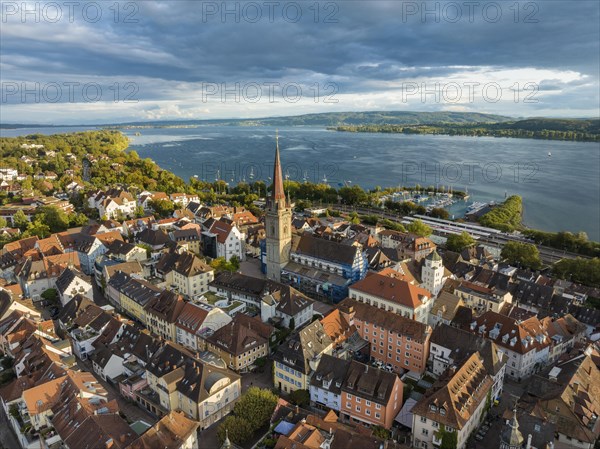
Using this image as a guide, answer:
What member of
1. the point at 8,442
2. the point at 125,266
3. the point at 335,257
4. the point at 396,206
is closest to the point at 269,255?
the point at 335,257

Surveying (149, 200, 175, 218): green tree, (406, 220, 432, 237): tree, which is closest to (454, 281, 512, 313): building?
(406, 220, 432, 237): tree

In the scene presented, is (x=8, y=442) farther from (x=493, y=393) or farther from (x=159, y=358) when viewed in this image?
(x=493, y=393)

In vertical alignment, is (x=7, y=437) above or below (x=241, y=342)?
below

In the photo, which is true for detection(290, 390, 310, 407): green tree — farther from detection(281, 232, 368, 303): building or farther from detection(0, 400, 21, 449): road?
detection(281, 232, 368, 303): building

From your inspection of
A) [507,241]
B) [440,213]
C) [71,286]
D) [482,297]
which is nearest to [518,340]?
[482,297]

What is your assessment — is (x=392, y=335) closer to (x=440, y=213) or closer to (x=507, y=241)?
(x=507, y=241)

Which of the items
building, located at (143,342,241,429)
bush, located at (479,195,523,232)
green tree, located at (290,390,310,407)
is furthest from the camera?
bush, located at (479,195,523,232)

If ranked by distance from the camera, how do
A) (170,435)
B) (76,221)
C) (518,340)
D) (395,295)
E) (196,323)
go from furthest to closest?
(76,221), (395,295), (196,323), (518,340), (170,435)

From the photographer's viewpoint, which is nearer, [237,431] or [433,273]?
[237,431]
